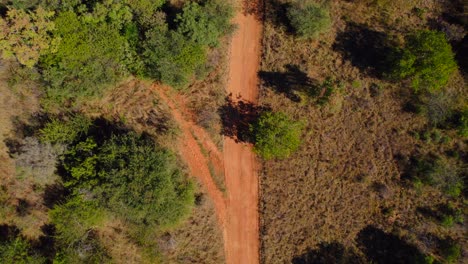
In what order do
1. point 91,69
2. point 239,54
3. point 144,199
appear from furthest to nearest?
point 239,54 → point 91,69 → point 144,199

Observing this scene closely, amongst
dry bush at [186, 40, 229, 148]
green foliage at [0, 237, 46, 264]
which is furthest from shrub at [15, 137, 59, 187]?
dry bush at [186, 40, 229, 148]

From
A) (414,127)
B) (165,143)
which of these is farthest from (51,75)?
(414,127)

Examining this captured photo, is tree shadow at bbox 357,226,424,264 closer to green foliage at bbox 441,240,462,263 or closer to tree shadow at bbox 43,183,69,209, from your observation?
green foliage at bbox 441,240,462,263

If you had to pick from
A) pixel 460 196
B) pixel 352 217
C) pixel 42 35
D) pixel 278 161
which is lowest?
pixel 352 217

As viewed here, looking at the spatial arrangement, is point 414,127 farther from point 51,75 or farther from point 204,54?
point 51,75

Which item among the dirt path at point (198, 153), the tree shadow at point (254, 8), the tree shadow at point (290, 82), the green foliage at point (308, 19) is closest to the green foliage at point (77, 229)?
A: the dirt path at point (198, 153)

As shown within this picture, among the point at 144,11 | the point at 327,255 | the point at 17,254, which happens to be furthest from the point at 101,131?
the point at 327,255

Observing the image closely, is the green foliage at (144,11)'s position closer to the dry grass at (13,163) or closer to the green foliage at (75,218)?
the dry grass at (13,163)
